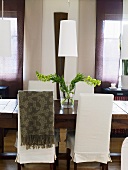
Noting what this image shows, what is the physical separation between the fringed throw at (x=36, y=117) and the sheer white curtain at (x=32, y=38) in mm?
2569

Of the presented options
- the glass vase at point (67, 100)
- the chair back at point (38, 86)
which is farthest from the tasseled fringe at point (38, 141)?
the chair back at point (38, 86)

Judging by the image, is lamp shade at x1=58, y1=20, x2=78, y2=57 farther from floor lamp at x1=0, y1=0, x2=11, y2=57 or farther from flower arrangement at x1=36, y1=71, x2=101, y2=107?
floor lamp at x1=0, y1=0, x2=11, y2=57

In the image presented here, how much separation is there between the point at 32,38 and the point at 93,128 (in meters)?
2.88

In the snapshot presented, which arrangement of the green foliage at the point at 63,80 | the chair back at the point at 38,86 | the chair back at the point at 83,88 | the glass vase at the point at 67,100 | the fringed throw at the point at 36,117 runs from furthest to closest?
the chair back at the point at 83,88, the chair back at the point at 38,86, the glass vase at the point at 67,100, the green foliage at the point at 63,80, the fringed throw at the point at 36,117

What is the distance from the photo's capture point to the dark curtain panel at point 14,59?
18.4 ft

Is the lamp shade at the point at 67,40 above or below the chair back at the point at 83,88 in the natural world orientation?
above

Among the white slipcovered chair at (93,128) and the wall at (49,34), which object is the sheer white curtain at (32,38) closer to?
the wall at (49,34)

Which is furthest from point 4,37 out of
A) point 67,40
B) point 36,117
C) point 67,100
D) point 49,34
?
point 49,34

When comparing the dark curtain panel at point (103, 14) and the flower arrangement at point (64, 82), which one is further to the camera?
the dark curtain panel at point (103, 14)

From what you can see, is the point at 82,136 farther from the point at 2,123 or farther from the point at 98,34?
the point at 98,34

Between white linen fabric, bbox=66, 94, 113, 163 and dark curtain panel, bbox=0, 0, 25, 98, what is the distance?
2.58 metres

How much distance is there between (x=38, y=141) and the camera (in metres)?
3.34

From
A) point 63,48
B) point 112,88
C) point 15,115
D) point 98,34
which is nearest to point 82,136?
point 15,115

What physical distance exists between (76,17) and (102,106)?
9.69 feet
